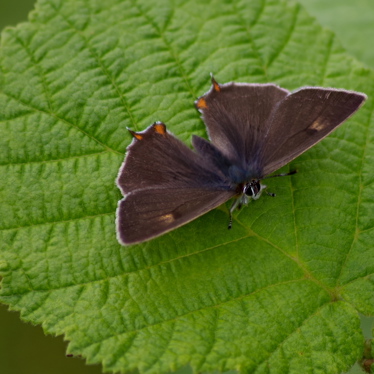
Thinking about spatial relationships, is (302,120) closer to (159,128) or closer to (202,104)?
(202,104)

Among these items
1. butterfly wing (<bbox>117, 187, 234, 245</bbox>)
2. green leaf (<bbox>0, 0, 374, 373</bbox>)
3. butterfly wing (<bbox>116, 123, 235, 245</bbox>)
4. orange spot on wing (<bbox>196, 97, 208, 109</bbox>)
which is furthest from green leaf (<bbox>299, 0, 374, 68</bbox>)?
butterfly wing (<bbox>117, 187, 234, 245</bbox>)

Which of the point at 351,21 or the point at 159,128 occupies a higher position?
the point at 351,21

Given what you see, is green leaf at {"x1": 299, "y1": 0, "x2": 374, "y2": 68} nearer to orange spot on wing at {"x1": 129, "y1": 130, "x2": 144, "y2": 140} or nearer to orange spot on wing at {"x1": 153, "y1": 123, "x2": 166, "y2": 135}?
orange spot on wing at {"x1": 153, "y1": 123, "x2": 166, "y2": 135}

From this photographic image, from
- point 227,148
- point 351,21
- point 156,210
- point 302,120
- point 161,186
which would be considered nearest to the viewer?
point 156,210

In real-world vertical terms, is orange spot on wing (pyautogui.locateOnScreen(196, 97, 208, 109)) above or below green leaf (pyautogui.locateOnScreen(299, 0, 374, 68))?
below

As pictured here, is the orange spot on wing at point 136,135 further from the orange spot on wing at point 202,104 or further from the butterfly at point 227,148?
the orange spot on wing at point 202,104

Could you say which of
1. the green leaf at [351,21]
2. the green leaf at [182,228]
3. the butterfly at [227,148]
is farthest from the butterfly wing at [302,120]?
the green leaf at [351,21]

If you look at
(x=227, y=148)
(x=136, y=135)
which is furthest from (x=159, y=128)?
(x=227, y=148)

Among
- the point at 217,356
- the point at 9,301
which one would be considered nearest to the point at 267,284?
the point at 217,356
